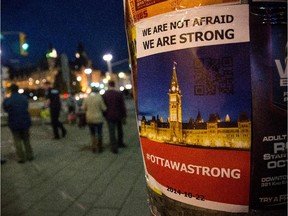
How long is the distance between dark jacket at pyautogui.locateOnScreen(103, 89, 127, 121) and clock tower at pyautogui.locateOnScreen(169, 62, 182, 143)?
22.2 ft

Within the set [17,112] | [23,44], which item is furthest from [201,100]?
[23,44]

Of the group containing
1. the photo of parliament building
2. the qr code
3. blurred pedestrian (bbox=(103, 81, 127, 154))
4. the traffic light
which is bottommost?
blurred pedestrian (bbox=(103, 81, 127, 154))

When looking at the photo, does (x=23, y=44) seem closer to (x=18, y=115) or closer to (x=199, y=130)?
(x=18, y=115)

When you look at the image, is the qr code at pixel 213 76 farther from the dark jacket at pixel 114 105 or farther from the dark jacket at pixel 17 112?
the dark jacket at pixel 17 112

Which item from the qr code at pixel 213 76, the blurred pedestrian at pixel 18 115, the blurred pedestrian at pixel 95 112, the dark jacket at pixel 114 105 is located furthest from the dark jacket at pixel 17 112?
the qr code at pixel 213 76

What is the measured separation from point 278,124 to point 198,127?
0.41 metres

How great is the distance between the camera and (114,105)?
865 centimetres

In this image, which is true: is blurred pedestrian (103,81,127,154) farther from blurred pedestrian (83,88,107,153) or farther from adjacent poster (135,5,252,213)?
adjacent poster (135,5,252,213)

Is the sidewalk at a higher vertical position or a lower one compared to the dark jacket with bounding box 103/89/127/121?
lower

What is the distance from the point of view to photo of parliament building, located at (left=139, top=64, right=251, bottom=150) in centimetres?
171

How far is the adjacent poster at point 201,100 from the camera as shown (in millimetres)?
1676

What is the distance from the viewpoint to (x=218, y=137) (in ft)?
5.78

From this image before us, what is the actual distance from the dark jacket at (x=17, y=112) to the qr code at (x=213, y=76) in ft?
23.8

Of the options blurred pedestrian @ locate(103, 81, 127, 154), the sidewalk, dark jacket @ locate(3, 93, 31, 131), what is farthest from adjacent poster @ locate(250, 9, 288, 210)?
dark jacket @ locate(3, 93, 31, 131)
